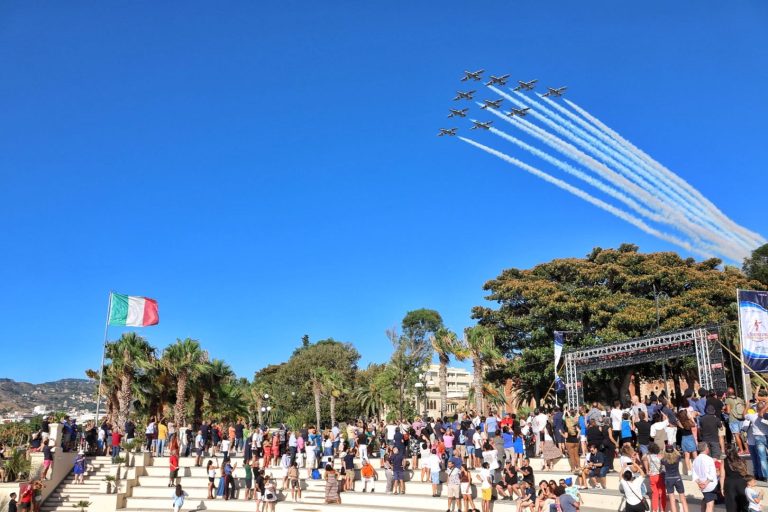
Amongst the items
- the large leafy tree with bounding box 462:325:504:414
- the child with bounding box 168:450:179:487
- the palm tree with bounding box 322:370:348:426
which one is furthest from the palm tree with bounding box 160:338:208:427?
the palm tree with bounding box 322:370:348:426

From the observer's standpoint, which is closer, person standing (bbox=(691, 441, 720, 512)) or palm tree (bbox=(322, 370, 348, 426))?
person standing (bbox=(691, 441, 720, 512))

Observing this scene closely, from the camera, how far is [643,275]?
4741 centimetres

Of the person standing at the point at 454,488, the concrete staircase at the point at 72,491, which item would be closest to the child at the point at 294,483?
the person standing at the point at 454,488

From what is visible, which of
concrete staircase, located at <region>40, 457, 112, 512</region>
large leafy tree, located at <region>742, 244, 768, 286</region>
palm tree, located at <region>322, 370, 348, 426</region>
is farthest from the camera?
palm tree, located at <region>322, 370, 348, 426</region>

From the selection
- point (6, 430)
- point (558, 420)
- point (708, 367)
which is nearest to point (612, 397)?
point (708, 367)

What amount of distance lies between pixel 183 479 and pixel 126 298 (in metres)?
15.2

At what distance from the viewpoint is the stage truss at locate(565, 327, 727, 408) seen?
2609 centimetres

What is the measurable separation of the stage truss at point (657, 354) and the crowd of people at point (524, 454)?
21.9 feet

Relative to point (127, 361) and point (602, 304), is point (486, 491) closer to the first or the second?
point (127, 361)

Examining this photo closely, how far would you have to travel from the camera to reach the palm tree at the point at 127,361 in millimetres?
37344

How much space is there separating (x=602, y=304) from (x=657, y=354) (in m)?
14.8

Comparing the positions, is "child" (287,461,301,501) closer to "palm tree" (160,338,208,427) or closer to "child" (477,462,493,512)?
"child" (477,462,493,512)

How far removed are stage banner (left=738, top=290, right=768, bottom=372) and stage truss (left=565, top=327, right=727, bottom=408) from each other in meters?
3.41

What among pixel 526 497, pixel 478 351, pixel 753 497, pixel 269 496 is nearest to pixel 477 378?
pixel 478 351
